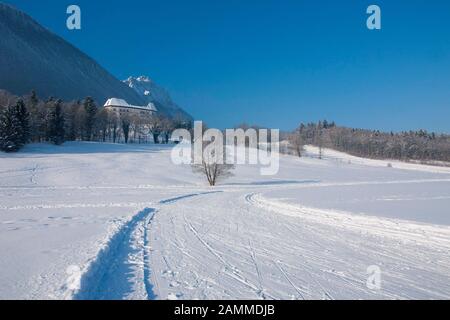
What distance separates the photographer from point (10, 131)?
203 ft

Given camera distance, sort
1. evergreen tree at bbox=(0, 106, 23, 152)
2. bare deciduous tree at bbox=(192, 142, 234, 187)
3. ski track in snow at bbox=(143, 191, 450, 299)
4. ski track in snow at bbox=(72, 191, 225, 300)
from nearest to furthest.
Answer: ski track in snow at bbox=(72, 191, 225, 300) → ski track in snow at bbox=(143, 191, 450, 299) → bare deciduous tree at bbox=(192, 142, 234, 187) → evergreen tree at bbox=(0, 106, 23, 152)

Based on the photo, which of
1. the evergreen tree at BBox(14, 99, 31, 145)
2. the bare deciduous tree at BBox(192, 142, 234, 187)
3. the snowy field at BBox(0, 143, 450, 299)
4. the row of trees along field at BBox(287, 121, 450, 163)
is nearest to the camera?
the snowy field at BBox(0, 143, 450, 299)

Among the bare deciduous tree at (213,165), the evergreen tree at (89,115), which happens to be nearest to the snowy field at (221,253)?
the bare deciduous tree at (213,165)

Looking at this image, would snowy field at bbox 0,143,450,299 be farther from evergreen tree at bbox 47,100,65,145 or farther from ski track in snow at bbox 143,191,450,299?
evergreen tree at bbox 47,100,65,145

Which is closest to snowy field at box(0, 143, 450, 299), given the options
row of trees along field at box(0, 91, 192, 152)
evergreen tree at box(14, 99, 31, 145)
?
row of trees along field at box(0, 91, 192, 152)

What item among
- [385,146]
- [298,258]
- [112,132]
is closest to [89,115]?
[112,132]

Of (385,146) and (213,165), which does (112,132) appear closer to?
(213,165)

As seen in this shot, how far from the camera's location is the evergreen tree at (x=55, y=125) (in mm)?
76250

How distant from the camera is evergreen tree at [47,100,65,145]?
250 feet

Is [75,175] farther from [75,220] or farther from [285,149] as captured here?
[285,149]

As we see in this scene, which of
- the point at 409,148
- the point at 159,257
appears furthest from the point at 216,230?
the point at 409,148

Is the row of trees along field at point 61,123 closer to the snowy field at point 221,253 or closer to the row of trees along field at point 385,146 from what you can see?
the snowy field at point 221,253

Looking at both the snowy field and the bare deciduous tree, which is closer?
the snowy field
